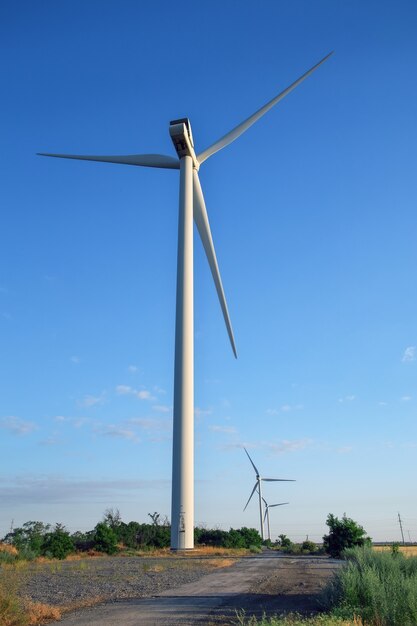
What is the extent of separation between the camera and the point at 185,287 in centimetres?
3275

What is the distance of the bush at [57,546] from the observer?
57.4 meters

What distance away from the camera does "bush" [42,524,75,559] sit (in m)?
57.4

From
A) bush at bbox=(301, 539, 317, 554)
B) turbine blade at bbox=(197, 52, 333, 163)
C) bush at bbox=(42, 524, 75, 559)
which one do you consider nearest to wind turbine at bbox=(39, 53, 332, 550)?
turbine blade at bbox=(197, 52, 333, 163)

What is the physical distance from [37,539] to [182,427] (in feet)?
137

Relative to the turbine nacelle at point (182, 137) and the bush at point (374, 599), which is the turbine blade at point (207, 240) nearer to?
the turbine nacelle at point (182, 137)

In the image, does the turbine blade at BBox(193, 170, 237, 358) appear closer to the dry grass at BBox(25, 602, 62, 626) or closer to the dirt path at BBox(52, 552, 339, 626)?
the dirt path at BBox(52, 552, 339, 626)

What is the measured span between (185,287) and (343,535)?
107 ft

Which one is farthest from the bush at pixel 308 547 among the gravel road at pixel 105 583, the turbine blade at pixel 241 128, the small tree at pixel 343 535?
the turbine blade at pixel 241 128

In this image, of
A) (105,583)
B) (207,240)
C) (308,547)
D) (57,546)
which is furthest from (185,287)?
(308,547)

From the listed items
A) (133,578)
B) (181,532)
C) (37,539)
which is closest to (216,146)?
(181,532)

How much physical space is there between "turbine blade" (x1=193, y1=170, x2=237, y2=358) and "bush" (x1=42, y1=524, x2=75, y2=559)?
35.3 meters

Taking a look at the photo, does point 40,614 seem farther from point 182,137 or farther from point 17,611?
point 182,137

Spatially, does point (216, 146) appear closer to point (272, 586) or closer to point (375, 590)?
point (272, 586)

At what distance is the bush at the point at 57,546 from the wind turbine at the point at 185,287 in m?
33.0
